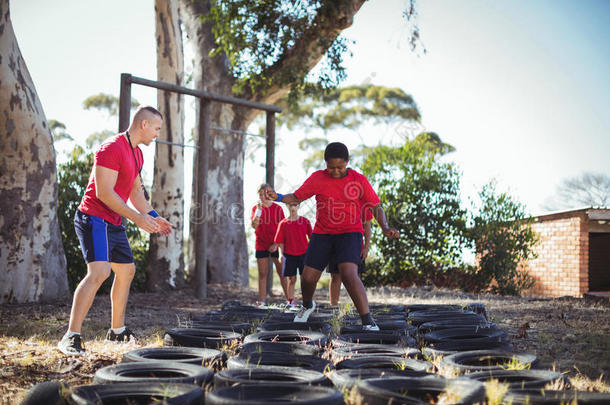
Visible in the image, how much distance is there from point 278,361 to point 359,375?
716 mm

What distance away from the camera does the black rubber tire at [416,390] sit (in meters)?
2.91

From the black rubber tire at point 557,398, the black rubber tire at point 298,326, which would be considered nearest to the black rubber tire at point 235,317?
the black rubber tire at point 298,326

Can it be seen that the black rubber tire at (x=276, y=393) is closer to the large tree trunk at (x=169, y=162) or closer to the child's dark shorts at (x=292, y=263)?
the child's dark shorts at (x=292, y=263)

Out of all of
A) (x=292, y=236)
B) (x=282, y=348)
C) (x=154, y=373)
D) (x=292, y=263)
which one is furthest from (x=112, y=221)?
(x=292, y=263)

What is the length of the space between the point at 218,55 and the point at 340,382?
12.7 meters

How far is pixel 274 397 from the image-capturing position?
3072mm

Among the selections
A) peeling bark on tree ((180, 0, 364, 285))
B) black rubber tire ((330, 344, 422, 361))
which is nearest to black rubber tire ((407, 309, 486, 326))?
black rubber tire ((330, 344, 422, 361))

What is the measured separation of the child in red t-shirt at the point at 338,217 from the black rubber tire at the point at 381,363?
4.95ft

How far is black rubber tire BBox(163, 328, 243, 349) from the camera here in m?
4.85

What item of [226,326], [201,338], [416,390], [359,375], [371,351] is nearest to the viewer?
[416,390]

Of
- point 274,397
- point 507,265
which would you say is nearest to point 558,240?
point 507,265

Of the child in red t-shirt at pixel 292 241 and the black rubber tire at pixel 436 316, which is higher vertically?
the child in red t-shirt at pixel 292 241

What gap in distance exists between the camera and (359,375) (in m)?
3.39

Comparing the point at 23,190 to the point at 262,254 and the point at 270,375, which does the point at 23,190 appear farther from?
the point at 270,375
